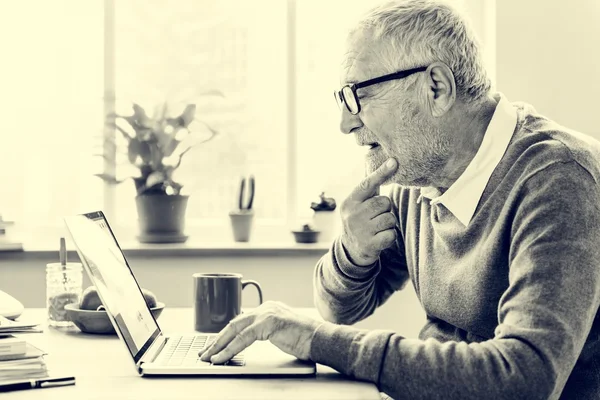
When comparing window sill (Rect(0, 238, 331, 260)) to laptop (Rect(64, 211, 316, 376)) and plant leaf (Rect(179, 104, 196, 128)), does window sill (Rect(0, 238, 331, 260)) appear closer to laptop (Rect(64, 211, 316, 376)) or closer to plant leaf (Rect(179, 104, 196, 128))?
plant leaf (Rect(179, 104, 196, 128))

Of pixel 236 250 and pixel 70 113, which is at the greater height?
pixel 70 113

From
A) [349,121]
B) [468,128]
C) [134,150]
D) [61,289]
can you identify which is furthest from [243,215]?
[468,128]

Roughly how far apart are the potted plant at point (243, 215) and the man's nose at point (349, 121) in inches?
53.0

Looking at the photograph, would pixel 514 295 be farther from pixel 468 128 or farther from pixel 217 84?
pixel 217 84

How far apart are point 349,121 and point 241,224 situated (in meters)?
1.40

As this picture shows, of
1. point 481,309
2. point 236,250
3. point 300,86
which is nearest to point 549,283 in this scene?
point 481,309

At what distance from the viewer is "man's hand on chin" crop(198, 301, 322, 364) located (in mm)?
1108

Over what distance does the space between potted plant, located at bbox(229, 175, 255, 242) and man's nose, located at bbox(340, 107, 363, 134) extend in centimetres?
135

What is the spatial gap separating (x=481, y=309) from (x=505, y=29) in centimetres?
165

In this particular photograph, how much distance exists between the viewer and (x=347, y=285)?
5.01ft

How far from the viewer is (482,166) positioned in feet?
4.32

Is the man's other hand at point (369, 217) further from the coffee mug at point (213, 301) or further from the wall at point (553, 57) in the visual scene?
the wall at point (553, 57)

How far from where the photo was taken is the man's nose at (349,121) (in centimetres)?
145

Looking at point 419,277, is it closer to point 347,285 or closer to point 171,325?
point 347,285
